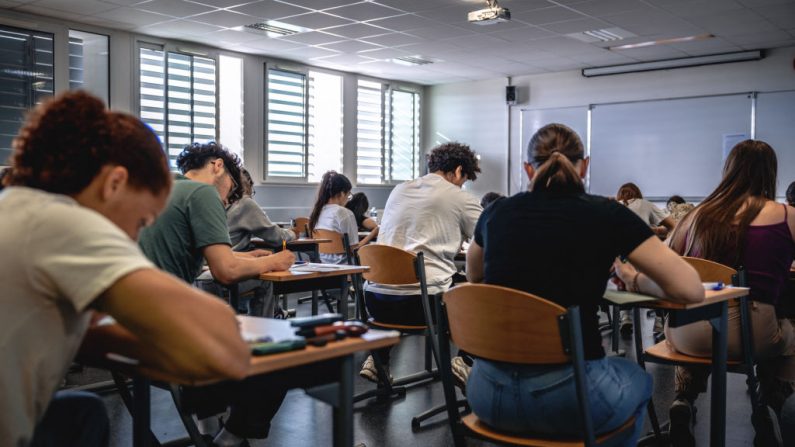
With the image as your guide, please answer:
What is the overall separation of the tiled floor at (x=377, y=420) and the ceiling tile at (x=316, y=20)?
436 cm

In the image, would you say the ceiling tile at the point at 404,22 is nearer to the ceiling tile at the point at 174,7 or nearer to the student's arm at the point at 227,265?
the ceiling tile at the point at 174,7

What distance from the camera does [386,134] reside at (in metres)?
11.1

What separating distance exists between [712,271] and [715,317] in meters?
0.33

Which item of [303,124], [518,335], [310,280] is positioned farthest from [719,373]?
[303,124]

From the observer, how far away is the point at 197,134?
8.42m

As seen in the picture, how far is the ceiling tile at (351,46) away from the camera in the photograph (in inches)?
329

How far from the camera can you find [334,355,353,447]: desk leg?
4.53ft

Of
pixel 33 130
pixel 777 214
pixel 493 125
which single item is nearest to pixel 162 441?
pixel 33 130

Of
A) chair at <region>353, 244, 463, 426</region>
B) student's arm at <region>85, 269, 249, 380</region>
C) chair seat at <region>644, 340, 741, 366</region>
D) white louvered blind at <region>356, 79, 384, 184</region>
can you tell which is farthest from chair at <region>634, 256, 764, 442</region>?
white louvered blind at <region>356, 79, 384, 184</region>

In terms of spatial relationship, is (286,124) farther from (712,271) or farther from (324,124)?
(712,271)

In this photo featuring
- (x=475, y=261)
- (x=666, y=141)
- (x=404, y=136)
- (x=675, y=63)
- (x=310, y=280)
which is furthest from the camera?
(x=404, y=136)

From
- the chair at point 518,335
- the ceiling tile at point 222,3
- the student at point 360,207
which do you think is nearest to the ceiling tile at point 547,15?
the student at point 360,207

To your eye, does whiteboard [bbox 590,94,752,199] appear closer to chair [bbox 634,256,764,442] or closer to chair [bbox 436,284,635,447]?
chair [bbox 634,256,764,442]

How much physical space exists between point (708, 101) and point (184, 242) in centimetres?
828
